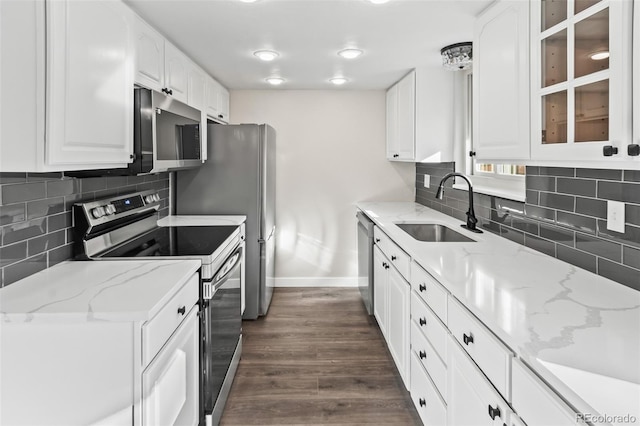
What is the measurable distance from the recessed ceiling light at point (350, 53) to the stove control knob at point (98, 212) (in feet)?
6.22

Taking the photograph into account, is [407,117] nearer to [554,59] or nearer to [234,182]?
[234,182]

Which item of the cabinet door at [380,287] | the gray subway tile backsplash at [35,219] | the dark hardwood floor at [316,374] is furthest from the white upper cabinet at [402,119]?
the gray subway tile backsplash at [35,219]

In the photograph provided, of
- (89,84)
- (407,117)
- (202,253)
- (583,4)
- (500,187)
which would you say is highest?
(407,117)

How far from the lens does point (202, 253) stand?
6.79 ft

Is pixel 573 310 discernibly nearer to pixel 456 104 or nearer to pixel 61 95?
pixel 61 95

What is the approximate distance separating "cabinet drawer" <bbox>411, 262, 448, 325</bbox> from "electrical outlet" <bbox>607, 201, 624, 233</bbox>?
666 millimetres

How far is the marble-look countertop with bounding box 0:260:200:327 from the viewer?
4.28ft

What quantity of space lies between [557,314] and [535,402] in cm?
32

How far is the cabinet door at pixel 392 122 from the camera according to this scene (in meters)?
4.01

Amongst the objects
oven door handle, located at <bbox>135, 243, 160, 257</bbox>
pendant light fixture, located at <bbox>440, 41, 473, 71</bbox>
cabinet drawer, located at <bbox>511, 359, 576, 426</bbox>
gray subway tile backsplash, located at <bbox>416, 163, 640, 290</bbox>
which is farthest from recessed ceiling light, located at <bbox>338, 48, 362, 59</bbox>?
cabinet drawer, located at <bbox>511, 359, 576, 426</bbox>

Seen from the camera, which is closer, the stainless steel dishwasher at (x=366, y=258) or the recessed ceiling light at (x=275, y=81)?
the stainless steel dishwasher at (x=366, y=258)

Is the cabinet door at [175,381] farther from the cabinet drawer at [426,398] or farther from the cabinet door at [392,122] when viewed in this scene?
the cabinet door at [392,122]

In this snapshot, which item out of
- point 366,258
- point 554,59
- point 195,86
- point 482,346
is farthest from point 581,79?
point 195,86

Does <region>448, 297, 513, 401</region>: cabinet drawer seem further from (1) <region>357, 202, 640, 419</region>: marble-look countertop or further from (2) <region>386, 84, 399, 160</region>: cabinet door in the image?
(2) <region>386, 84, 399, 160</region>: cabinet door
